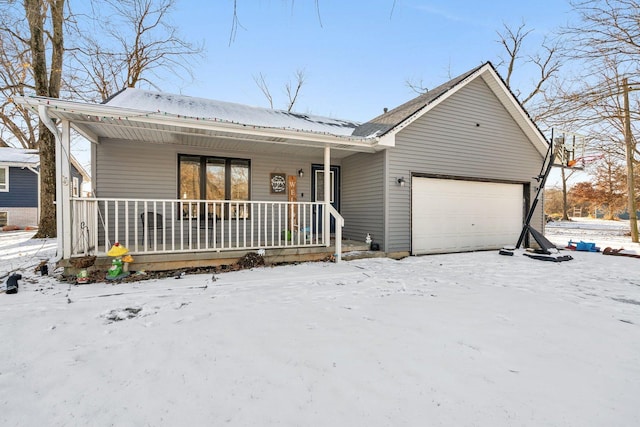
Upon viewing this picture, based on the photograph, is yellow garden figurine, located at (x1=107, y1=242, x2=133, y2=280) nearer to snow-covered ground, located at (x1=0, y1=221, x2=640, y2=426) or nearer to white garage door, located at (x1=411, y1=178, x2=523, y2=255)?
snow-covered ground, located at (x1=0, y1=221, x2=640, y2=426)

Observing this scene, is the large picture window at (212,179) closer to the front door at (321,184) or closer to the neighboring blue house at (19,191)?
the front door at (321,184)

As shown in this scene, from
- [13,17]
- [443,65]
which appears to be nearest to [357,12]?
[13,17]

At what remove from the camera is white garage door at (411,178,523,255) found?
7.74m

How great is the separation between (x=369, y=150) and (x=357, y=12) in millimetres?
5056

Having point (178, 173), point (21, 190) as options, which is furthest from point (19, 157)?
point (178, 173)

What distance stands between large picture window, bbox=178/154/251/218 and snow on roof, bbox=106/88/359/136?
3.63 feet

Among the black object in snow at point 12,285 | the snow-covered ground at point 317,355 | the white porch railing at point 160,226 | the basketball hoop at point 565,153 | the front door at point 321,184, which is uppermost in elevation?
the basketball hoop at point 565,153

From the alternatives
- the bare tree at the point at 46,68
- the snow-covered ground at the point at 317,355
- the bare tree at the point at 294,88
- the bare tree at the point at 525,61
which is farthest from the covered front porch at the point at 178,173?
the bare tree at the point at 525,61

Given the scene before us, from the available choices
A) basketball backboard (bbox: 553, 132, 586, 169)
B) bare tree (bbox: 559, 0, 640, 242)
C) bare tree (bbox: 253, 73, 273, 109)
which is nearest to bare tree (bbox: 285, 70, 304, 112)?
bare tree (bbox: 253, 73, 273, 109)

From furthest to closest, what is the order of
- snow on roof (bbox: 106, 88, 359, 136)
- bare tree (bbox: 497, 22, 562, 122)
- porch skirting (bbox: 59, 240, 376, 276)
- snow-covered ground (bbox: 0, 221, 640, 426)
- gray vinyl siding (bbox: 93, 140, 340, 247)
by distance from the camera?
bare tree (bbox: 497, 22, 562, 122), gray vinyl siding (bbox: 93, 140, 340, 247), snow on roof (bbox: 106, 88, 359, 136), porch skirting (bbox: 59, 240, 376, 276), snow-covered ground (bbox: 0, 221, 640, 426)

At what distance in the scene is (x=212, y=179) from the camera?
7305 millimetres

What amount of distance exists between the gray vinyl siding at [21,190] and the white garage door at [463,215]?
681 inches

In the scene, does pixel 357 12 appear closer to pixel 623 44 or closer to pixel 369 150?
pixel 369 150

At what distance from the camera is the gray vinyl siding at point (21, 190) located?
13.8 meters
